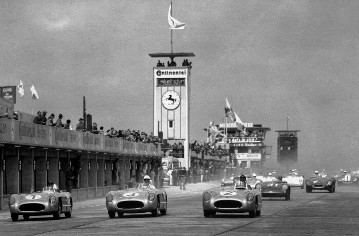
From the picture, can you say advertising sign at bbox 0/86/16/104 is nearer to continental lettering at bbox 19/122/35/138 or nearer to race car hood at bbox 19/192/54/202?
continental lettering at bbox 19/122/35/138

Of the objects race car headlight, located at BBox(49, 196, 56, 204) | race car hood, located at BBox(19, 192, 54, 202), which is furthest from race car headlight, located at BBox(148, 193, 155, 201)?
race car hood, located at BBox(19, 192, 54, 202)

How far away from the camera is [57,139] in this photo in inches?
1902

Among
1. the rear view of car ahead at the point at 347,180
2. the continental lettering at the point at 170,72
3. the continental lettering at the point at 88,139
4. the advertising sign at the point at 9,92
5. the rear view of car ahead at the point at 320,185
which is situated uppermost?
the continental lettering at the point at 170,72

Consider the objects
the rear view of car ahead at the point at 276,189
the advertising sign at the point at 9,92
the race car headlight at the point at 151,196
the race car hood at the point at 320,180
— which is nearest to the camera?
the race car headlight at the point at 151,196

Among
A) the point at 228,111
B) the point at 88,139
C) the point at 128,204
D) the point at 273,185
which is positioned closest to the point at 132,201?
the point at 128,204

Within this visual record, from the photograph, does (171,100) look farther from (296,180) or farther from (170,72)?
(296,180)

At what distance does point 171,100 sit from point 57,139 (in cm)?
7051

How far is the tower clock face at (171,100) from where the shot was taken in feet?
388

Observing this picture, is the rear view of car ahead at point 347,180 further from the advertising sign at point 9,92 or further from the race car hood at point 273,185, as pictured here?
the advertising sign at point 9,92

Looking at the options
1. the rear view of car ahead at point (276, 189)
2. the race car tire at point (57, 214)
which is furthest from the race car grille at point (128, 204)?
Answer: the rear view of car ahead at point (276, 189)

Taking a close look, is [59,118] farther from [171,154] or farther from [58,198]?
[171,154]

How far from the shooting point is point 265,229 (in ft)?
76.3

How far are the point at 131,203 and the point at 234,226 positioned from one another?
20.6 ft

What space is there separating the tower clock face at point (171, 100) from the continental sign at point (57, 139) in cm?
4737
